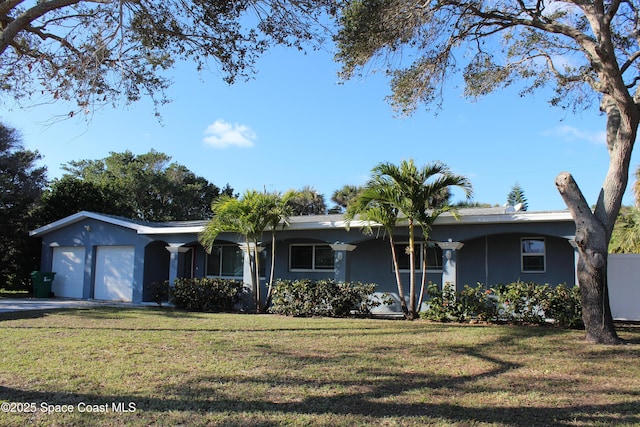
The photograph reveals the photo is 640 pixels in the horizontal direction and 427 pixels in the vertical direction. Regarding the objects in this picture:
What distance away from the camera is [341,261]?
14648mm

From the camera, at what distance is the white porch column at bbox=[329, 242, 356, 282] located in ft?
47.6

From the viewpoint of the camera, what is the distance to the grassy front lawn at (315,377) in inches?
189

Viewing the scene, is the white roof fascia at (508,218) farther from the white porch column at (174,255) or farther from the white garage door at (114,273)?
the white garage door at (114,273)

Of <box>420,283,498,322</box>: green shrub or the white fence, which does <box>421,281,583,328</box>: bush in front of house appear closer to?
<box>420,283,498,322</box>: green shrub

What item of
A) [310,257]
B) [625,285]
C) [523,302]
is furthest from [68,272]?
[625,285]

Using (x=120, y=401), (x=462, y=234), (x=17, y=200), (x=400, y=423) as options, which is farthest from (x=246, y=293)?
(x=17, y=200)

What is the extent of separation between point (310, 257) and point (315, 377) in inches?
427

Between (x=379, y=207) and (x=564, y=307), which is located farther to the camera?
(x=379, y=207)

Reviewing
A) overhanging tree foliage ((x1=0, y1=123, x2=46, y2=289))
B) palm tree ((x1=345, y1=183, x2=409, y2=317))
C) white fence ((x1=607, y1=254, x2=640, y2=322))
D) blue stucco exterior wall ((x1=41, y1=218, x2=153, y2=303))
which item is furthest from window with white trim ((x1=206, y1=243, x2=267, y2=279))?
white fence ((x1=607, y1=254, x2=640, y2=322))

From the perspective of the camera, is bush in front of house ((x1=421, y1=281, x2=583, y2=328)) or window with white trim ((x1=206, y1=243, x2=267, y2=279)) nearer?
bush in front of house ((x1=421, y1=281, x2=583, y2=328))

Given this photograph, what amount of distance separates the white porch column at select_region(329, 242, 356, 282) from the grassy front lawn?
4204 mm

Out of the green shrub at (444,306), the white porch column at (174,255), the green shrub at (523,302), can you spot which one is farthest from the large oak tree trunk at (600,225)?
the white porch column at (174,255)

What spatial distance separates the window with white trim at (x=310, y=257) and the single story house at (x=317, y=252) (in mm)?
35

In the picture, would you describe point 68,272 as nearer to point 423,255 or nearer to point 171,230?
point 171,230
